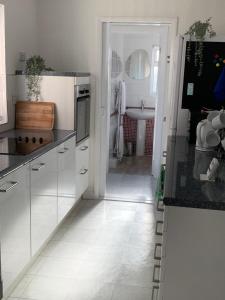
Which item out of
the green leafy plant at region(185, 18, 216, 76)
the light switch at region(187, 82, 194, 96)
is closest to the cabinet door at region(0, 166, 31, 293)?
the light switch at region(187, 82, 194, 96)

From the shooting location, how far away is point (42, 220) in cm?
282

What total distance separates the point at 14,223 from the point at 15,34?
6.83ft

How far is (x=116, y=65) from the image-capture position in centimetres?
611

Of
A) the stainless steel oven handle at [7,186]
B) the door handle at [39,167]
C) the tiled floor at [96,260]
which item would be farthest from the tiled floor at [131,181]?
the stainless steel oven handle at [7,186]

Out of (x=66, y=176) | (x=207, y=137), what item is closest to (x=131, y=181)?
(x=66, y=176)

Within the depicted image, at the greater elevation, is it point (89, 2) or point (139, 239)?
point (89, 2)

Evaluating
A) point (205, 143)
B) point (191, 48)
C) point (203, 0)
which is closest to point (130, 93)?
point (203, 0)

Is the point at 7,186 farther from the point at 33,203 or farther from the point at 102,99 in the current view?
the point at 102,99

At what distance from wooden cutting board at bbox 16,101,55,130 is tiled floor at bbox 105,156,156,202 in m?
1.37

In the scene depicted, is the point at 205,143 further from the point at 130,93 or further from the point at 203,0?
the point at 130,93

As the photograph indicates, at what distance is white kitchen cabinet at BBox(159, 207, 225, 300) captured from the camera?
5.21 ft

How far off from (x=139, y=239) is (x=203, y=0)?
2.59 meters

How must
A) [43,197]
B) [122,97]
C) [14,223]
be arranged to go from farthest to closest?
[122,97], [43,197], [14,223]

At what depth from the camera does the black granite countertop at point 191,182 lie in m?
1.60
